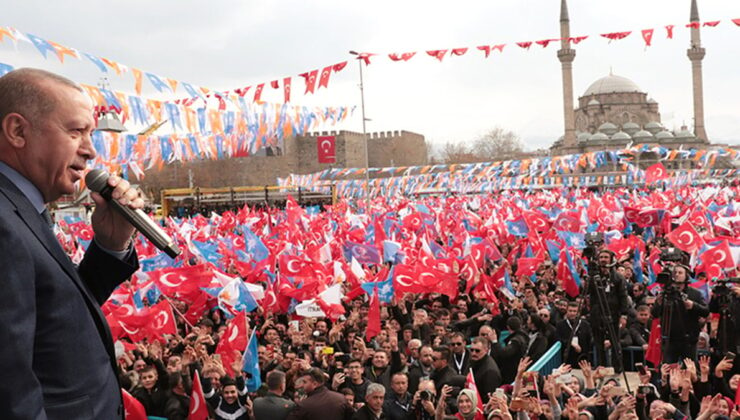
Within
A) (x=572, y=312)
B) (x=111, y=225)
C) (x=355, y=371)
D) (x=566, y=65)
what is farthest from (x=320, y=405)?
(x=566, y=65)

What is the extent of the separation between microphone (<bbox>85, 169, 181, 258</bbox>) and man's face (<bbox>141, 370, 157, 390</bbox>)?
16.7 feet

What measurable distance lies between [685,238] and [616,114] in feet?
303

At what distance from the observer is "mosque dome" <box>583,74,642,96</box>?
335ft

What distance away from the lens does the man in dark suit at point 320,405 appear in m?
5.95

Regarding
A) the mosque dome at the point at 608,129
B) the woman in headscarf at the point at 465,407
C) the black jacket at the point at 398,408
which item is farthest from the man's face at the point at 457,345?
the mosque dome at the point at 608,129

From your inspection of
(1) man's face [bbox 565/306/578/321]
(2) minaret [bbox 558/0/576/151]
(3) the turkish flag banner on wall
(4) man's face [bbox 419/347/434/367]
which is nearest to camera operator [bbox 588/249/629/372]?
(1) man's face [bbox 565/306/578/321]

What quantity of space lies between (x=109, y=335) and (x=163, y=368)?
5.36 metres

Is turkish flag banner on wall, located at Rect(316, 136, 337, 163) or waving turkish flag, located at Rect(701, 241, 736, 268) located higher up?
turkish flag banner on wall, located at Rect(316, 136, 337, 163)

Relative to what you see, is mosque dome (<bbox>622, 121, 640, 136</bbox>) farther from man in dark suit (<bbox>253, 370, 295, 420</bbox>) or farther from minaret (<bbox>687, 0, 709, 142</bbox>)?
man in dark suit (<bbox>253, 370, 295, 420</bbox>)

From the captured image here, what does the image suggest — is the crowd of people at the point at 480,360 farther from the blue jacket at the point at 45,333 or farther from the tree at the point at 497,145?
the tree at the point at 497,145

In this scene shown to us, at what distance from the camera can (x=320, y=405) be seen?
5988mm

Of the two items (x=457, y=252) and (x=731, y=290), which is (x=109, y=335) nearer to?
(x=731, y=290)

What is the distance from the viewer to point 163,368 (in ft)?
23.1

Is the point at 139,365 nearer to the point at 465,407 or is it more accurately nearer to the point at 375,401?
the point at 375,401
